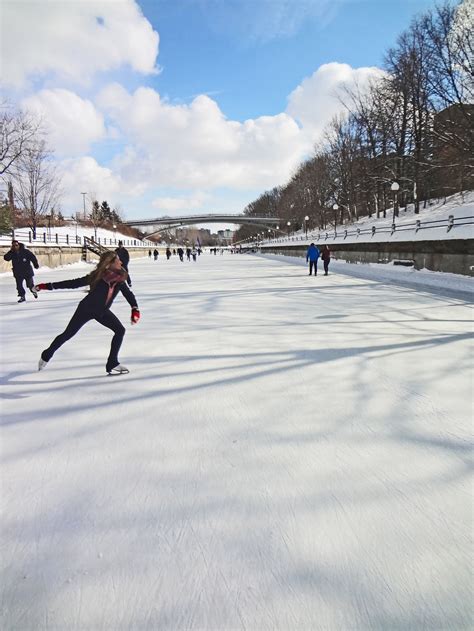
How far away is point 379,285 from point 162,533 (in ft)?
40.7

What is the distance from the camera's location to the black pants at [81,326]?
391cm

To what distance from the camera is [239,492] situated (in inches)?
82.0

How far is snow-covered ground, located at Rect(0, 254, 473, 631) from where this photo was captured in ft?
4.80

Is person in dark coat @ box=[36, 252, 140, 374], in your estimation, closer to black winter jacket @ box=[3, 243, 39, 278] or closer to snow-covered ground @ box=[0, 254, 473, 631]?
snow-covered ground @ box=[0, 254, 473, 631]

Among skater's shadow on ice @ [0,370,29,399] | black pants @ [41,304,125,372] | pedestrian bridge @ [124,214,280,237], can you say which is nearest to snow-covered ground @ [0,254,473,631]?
skater's shadow on ice @ [0,370,29,399]

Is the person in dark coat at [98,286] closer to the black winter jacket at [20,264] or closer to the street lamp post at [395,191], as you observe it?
the black winter jacket at [20,264]

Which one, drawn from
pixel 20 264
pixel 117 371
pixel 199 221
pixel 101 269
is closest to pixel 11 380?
pixel 117 371

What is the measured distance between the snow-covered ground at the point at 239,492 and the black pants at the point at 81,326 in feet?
0.76

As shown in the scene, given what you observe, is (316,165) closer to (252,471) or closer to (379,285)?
(379,285)

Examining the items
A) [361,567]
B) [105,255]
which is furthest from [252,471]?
[105,255]

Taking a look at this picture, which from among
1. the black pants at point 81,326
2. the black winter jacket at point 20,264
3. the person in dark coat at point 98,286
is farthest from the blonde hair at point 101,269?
the black winter jacket at point 20,264

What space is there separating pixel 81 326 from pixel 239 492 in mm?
2735

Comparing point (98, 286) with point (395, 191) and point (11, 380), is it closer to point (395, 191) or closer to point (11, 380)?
point (11, 380)

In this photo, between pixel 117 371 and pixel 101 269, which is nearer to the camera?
pixel 101 269
